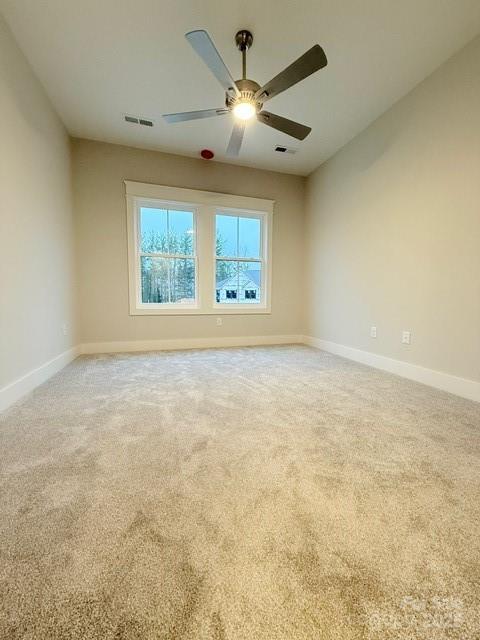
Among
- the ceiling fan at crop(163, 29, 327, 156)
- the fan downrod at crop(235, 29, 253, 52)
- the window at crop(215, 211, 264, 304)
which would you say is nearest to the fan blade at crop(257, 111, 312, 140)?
the ceiling fan at crop(163, 29, 327, 156)

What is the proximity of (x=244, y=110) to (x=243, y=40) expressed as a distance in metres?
0.57

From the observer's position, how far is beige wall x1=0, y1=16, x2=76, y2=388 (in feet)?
6.70

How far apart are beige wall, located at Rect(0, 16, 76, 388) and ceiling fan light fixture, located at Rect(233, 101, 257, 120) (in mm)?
1686

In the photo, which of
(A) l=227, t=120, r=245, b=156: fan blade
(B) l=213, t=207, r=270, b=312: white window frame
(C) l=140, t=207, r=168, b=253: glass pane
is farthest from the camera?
(B) l=213, t=207, r=270, b=312: white window frame

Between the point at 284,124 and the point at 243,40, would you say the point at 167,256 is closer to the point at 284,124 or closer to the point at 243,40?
the point at 284,124

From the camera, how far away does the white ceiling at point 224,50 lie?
1.98 m

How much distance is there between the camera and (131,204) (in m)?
3.87

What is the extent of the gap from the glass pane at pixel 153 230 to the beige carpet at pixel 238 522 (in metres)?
2.67

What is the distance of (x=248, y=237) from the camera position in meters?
4.58

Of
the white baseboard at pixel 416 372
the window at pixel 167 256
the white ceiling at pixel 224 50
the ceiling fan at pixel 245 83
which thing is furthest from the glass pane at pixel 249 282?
the ceiling fan at pixel 245 83

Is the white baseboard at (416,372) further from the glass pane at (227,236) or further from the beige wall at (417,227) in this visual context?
the glass pane at (227,236)

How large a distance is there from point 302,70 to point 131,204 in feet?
9.24

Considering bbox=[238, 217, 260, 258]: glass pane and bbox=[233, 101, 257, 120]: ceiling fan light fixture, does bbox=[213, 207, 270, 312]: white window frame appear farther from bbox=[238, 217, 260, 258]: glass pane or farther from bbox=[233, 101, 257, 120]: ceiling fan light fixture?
bbox=[233, 101, 257, 120]: ceiling fan light fixture

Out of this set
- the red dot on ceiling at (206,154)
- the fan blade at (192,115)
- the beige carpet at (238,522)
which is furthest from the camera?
the red dot on ceiling at (206,154)
